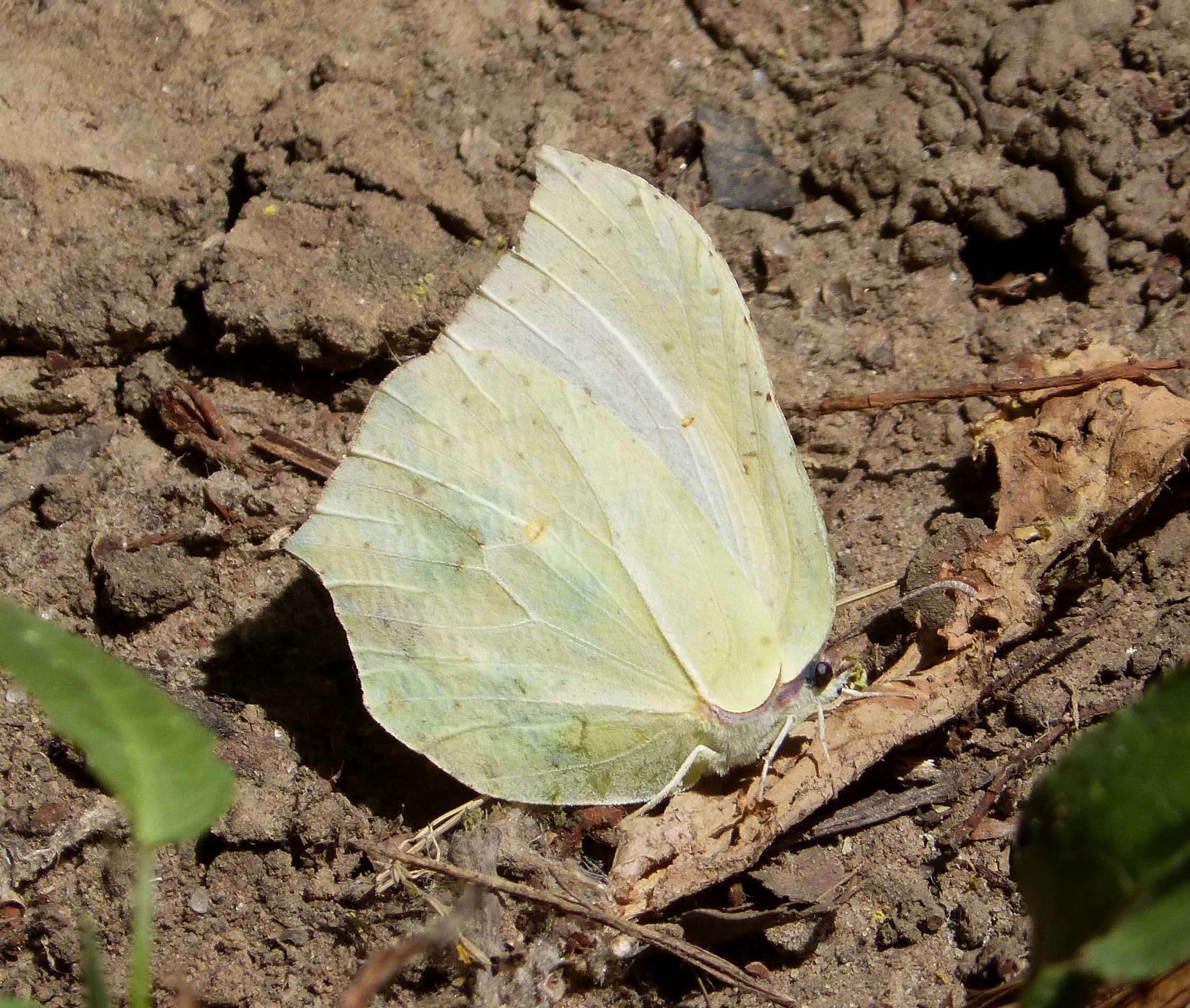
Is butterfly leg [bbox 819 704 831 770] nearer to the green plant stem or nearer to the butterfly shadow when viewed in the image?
the butterfly shadow

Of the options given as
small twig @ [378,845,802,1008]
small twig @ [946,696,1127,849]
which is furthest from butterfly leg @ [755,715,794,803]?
small twig @ [946,696,1127,849]

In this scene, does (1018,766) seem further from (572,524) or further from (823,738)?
(572,524)

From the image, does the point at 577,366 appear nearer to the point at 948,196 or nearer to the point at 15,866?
the point at 948,196

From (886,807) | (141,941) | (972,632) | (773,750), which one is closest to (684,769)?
(773,750)

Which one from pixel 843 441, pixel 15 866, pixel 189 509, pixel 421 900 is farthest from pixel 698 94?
pixel 15 866

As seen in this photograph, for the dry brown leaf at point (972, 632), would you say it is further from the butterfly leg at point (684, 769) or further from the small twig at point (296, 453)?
the small twig at point (296, 453)
